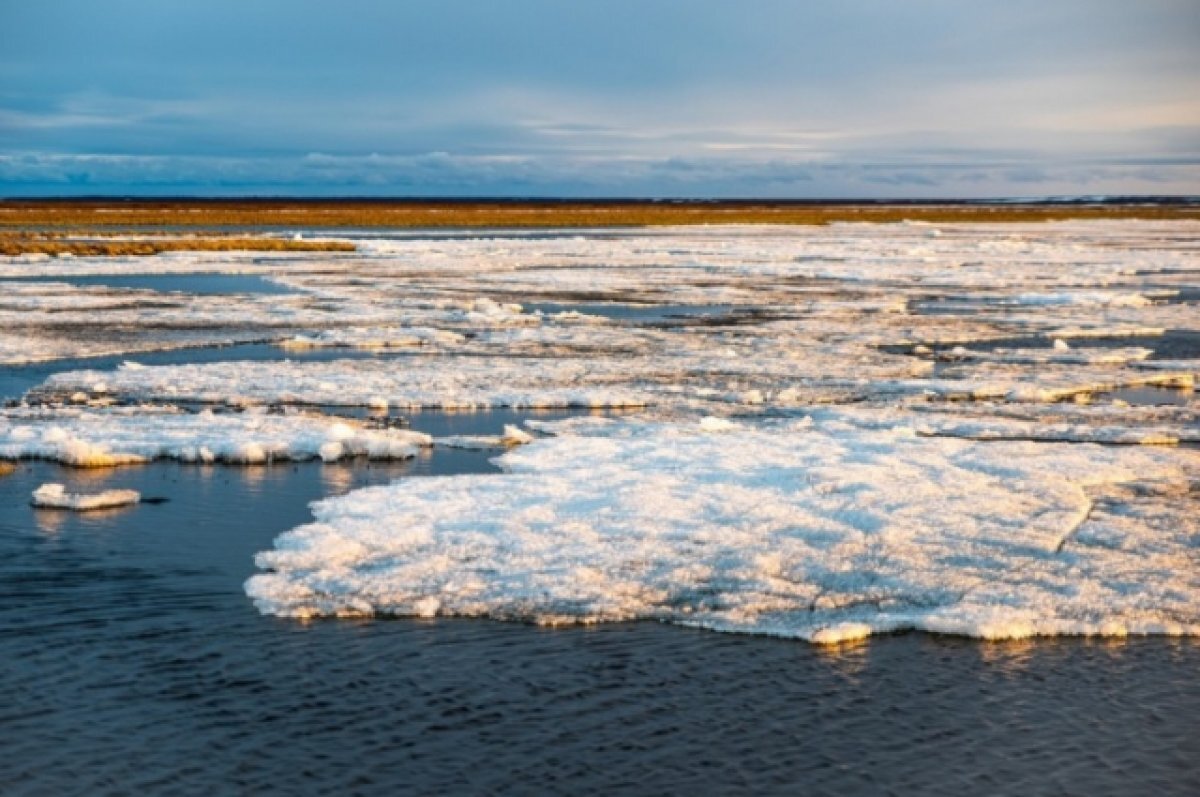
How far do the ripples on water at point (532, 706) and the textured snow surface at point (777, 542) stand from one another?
0.35 meters

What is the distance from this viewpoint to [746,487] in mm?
12703

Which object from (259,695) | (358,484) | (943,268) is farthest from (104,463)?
(943,268)

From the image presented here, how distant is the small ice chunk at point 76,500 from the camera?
1201cm

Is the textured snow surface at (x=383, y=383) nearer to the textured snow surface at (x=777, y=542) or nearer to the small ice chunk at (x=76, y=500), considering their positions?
the textured snow surface at (x=777, y=542)

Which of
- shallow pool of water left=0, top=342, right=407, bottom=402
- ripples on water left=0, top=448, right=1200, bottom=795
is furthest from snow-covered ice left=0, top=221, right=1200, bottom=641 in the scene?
ripples on water left=0, top=448, right=1200, bottom=795

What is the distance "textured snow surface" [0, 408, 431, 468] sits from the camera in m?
14.0

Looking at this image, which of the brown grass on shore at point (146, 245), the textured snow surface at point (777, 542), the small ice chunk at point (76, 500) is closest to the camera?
the textured snow surface at point (777, 542)

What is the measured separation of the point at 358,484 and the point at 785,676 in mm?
5672

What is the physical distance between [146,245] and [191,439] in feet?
140

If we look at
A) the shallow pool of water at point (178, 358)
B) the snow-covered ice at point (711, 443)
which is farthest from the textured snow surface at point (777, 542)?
the shallow pool of water at point (178, 358)

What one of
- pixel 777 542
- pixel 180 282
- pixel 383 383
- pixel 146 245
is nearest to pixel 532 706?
pixel 777 542

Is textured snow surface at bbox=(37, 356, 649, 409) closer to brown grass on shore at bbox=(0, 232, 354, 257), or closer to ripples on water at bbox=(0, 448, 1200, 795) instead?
ripples on water at bbox=(0, 448, 1200, 795)

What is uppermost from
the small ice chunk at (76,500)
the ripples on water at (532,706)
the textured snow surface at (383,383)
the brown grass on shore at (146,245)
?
the brown grass on shore at (146,245)

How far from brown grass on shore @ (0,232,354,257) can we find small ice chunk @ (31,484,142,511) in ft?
127
